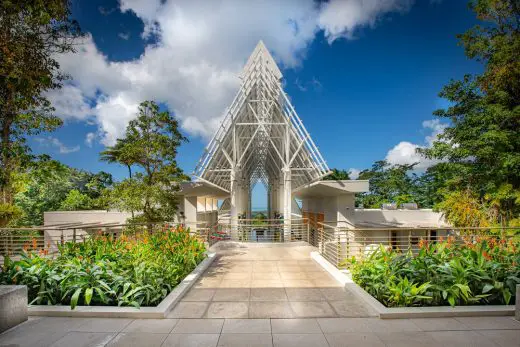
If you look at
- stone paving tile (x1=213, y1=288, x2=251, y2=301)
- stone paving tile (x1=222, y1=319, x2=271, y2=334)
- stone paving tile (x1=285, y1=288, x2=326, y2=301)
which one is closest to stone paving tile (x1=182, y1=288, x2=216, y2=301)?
stone paving tile (x1=213, y1=288, x2=251, y2=301)

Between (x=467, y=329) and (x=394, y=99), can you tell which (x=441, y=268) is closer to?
(x=467, y=329)

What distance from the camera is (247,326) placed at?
4152mm

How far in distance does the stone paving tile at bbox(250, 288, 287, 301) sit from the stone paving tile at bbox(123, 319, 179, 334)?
5.18 ft

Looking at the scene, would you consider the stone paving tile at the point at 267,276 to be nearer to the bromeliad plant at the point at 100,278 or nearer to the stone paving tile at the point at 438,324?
the bromeliad plant at the point at 100,278

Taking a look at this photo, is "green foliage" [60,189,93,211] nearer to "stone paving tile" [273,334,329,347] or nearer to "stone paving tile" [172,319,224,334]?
"stone paving tile" [172,319,224,334]

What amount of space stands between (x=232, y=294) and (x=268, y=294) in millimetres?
689

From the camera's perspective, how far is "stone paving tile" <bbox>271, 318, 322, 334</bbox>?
400 centimetres

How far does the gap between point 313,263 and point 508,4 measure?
15.8 meters

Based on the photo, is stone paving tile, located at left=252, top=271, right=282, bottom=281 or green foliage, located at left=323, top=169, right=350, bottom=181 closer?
stone paving tile, located at left=252, top=271, right=282, bottom=281

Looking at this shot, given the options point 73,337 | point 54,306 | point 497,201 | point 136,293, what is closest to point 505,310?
point 136,293

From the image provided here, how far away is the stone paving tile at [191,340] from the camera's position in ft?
12.0

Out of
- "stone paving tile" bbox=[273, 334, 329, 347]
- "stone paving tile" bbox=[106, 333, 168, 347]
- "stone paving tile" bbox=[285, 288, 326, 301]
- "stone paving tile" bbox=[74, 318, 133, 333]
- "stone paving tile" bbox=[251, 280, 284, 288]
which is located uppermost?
"stone paving tile" bbox=[74, 318, 133, 333]

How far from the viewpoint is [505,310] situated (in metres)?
4.45

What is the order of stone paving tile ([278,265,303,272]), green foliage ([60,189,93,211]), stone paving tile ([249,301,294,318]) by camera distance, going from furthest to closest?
green foliage ([60,189,93,211])
stone paving tile ([278,265,303,272])
stone paving tile ([249,301,294,318])
